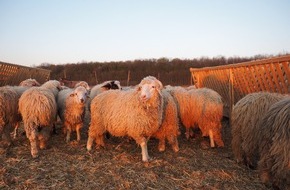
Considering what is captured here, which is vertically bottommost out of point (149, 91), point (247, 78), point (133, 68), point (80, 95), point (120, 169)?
point (120, 169)

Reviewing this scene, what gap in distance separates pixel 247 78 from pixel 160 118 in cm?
332

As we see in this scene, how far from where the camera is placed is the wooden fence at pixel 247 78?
6332 mm

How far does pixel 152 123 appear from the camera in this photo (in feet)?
20.0

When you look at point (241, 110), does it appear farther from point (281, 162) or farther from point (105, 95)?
point (105, 95)

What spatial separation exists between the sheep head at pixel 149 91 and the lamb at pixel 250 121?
163 cm

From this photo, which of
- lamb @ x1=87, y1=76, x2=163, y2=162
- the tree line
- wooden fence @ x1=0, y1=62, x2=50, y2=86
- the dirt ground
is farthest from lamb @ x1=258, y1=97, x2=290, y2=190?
the tree line

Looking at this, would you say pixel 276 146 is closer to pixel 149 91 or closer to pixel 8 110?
pixel 149 91

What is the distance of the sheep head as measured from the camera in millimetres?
5777

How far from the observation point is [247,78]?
26.6ft

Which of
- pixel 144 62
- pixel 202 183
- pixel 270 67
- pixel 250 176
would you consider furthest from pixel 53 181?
pixel 144 62

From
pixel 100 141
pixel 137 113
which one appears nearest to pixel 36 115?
pixel 100 141

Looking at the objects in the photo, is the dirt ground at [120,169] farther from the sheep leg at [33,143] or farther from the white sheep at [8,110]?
the white sheep at [8,110]

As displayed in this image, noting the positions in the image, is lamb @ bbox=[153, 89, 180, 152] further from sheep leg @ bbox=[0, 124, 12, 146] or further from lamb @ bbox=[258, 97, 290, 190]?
sheep leg @ bbox=[0, 124, 12, 146]

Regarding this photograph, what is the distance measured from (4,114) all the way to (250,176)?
543 cm
